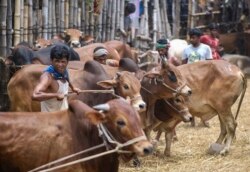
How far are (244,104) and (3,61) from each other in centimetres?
583

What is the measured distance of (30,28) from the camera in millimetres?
11562

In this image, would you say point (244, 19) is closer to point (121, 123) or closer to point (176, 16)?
point (176, 16)

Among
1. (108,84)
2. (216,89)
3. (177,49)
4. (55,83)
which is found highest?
(55,83)

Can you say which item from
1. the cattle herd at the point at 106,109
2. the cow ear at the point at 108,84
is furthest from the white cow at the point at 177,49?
the cow ear at the point at 108,84

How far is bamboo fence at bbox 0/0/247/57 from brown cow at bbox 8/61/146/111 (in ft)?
7.70

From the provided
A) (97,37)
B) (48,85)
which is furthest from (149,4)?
(48,85)

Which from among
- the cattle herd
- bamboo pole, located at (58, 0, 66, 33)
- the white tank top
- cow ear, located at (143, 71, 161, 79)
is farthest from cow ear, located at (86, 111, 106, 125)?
bamboo pole, located at (58, 0, 66, 33)

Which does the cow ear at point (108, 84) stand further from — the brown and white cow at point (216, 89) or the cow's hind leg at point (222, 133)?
the cow's hind leg at point (222, 133)

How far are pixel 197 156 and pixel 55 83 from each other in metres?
3.20

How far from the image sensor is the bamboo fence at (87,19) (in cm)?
1082

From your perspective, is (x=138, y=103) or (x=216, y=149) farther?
(x=216, y=149)

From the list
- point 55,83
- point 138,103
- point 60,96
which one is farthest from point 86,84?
point 60,96

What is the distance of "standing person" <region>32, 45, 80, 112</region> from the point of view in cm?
606

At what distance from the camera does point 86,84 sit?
768 centimetres
